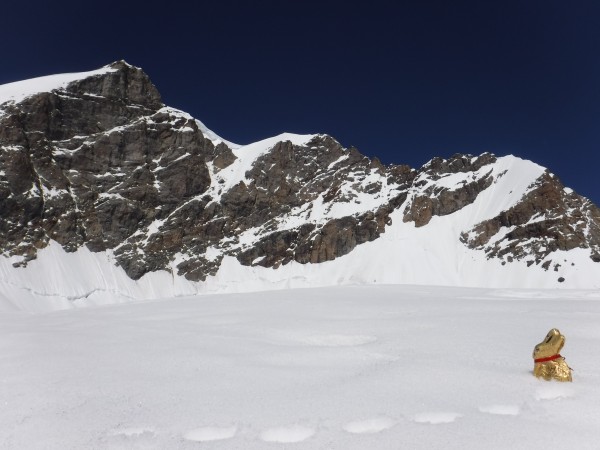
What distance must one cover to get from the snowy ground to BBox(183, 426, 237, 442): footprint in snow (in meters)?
0.02

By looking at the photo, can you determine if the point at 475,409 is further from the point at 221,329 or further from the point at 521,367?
the point at 221,329

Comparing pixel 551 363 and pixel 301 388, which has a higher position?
pixel 551 363

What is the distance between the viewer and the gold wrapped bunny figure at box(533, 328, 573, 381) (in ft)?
19.1

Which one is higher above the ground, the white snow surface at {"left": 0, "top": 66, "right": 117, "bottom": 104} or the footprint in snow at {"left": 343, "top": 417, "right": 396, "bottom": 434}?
the white snow surface at {"left": 0, "top": 66, "right": 117, "bottom": 104}

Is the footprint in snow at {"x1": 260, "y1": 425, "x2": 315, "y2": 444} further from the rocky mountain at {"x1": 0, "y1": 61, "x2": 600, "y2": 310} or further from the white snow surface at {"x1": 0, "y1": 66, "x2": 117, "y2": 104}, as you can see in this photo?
the white snow surface at {"x1": 0, "y1": 66, "x2": 117, "y2": 104}

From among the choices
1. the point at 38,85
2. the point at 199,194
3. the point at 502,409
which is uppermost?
the point at 38,85

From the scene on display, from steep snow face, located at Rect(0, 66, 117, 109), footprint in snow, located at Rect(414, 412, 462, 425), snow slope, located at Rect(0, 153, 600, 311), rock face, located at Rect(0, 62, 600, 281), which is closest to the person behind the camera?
footprint in snow, located at Rect(414, 412, 462, 425)

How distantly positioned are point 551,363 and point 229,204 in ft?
430

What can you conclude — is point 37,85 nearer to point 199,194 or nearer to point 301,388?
point 199,194

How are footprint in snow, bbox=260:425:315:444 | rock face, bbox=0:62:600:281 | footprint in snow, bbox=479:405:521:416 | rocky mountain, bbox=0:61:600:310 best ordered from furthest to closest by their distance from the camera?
rock face, bbox=0:62:600:281, rocky mountain, bbox=0:61:600:310, footprint in snow, bbox=479:405:521:416, footprint in snow, bbox=260:425:315:444

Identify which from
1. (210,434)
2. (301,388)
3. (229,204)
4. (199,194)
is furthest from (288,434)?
(199,194)

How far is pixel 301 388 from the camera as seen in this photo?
595 centimetres

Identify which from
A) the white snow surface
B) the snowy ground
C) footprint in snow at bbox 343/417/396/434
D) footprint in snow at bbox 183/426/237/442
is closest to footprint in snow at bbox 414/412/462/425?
the snowy ground

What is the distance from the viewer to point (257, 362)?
7.22 metres
